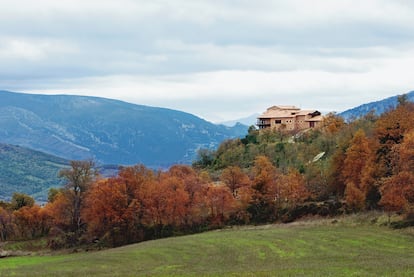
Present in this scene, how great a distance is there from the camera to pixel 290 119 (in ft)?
604

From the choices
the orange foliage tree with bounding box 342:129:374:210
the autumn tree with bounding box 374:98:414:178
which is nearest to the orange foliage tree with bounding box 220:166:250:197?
the orange foliage tree with bounding box 342:129:374:210

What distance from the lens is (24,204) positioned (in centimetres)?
13325

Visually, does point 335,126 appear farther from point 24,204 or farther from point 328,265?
point 328,265

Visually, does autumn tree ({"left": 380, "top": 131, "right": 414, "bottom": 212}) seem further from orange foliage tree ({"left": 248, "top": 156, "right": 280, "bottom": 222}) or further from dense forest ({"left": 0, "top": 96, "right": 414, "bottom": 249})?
orange foliage tree ({"left": 248, "top": 156, "right": 280, "bottom": 222})

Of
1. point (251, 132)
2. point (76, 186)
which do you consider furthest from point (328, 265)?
point (251, 132)

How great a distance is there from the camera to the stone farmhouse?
17925 centimetres

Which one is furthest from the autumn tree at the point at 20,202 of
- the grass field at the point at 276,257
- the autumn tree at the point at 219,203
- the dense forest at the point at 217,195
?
the grass field at the point at 276,257

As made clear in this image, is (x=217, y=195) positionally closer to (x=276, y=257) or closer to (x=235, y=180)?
(x=235, y=180)

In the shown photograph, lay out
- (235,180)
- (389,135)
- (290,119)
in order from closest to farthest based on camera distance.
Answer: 1. (389,135)
2. (235,180)
3. (290,119)

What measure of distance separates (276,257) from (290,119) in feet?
441

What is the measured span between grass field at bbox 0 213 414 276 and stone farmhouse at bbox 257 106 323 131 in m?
106

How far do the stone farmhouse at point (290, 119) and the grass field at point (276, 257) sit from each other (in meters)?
106

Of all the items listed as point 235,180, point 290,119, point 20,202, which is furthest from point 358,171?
point 290,119

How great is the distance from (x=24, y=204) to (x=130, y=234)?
4920 cm
